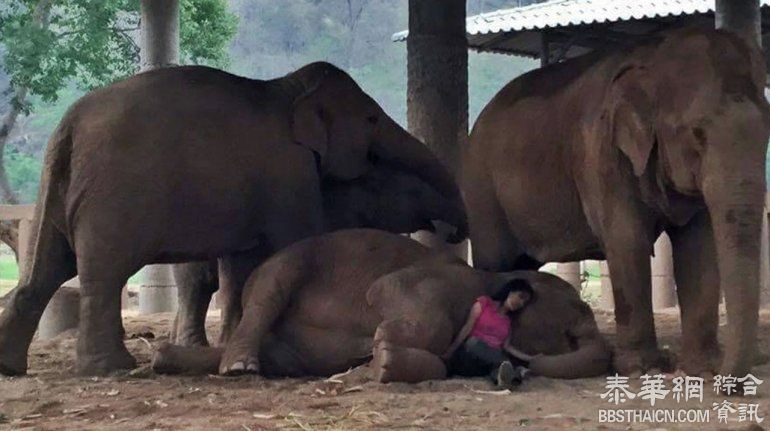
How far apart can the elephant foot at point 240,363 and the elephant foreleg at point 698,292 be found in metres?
2.12

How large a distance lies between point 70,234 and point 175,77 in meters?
A: 1.11

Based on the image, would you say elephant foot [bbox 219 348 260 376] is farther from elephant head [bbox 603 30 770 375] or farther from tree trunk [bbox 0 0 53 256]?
tree trunk [bbox 0 0 53 256]

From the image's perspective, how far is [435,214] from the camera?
8867 millimetres

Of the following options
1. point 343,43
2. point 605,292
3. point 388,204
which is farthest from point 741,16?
point 343,43

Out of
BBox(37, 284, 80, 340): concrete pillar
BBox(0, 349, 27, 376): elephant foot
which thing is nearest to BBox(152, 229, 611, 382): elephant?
BBox(0, 349, 27, 376): elephant foot

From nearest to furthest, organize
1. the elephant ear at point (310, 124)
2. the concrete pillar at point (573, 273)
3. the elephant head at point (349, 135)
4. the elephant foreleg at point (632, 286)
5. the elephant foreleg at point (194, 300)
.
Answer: the elephant foreleg at point (632, 286) → the elephant ear at point (310, 124) → the elephant head at point (349, 135) → the elephant foreleg at point (194, 300) → the concrete pillar at point (573, 273)

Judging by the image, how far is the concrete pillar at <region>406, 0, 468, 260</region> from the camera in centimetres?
1026

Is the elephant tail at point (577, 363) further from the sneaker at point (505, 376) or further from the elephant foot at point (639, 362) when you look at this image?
the sneaker at point (505, 376)

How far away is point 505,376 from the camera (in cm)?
592

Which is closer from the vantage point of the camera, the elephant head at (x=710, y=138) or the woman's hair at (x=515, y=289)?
the elephant head at (x=710, y=138)

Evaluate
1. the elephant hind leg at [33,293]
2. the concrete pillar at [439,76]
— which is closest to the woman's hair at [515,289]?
the elephant hind leg at [33,293]

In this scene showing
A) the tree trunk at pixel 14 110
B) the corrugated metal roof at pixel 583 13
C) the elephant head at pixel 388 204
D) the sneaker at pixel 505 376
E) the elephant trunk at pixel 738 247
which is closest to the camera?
the elephant trunk at pixel 738 247

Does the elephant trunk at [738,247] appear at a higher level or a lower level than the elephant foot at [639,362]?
higher

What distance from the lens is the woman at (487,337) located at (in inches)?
249
